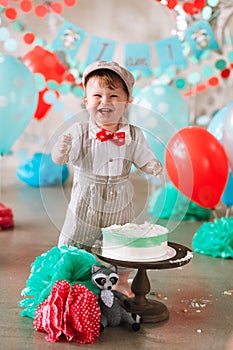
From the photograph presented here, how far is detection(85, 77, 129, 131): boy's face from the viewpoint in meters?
2.26

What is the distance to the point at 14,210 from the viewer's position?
4.05m

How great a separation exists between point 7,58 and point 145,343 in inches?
81.8

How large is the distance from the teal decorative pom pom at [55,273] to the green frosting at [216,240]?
99 centimetres

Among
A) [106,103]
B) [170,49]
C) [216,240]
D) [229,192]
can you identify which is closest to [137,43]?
[170,49]

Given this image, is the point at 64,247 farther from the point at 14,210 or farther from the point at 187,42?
the point at 187,42

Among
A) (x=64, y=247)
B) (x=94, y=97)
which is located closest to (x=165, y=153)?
(x=94, y=97)

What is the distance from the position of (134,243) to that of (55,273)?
0.29m

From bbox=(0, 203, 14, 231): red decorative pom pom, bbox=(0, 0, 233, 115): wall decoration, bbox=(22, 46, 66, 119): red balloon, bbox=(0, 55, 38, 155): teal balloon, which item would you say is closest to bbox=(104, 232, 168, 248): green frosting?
bbox=(0, 203, 14, 231): red decorative pom pom

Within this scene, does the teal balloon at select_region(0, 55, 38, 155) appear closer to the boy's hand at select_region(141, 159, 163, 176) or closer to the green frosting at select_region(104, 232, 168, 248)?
the boy's hand at select_region(141, 159, 163, 176)

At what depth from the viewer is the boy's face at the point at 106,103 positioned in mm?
2258

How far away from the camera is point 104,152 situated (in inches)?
89.4

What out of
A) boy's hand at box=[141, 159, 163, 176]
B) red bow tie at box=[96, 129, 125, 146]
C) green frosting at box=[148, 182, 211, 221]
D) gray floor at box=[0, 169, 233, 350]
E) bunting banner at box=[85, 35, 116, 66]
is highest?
bunting banner at box=[85, 35, 116, 66]

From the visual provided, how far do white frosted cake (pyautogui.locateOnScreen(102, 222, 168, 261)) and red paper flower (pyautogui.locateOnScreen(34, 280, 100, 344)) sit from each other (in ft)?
0.57

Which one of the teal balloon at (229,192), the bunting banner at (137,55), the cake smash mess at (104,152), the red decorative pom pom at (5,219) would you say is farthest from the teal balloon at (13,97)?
the cake smash mess at (104,152)
